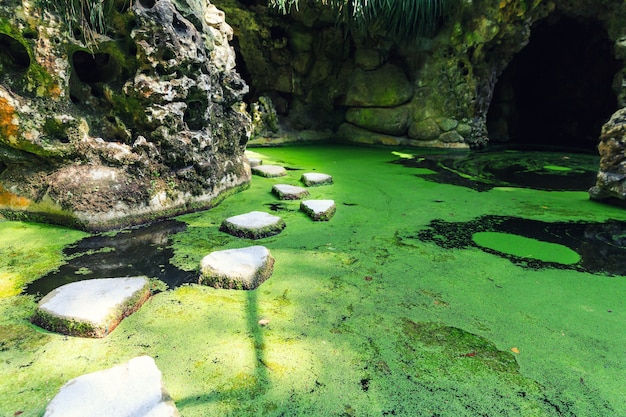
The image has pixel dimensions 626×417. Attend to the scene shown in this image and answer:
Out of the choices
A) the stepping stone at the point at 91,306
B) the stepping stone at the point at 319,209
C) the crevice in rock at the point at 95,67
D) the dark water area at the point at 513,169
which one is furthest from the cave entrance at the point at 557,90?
the stepping stone at the point at 91,306

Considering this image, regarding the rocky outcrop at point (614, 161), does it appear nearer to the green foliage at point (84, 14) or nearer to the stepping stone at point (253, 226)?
the stepping stone at point (253, 226)

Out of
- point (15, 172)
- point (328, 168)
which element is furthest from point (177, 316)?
point (328, 168)

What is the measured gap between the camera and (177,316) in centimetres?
130

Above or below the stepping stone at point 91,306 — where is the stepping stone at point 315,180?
below

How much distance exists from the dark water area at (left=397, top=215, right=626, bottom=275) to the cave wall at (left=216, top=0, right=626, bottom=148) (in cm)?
384

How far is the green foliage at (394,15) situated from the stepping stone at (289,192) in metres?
3.52

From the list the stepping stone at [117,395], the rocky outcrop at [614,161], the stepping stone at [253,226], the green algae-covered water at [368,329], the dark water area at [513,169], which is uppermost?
the rocky outcrop at [614,161]

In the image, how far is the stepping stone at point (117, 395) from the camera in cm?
84

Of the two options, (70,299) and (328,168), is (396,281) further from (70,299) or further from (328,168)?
(328,168)

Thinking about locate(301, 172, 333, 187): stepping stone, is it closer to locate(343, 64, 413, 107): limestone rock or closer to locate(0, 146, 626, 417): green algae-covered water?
locate(0, 146, 626, 417): green algae-covered water

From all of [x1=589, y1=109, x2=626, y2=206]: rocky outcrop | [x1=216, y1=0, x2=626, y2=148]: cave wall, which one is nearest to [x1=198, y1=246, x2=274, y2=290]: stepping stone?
[x1=589, y1=109, x2=626, y2=206]: rocky outcrop

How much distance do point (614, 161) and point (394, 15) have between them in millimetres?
3976

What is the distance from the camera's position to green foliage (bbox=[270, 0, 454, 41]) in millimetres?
5438

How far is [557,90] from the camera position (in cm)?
823
